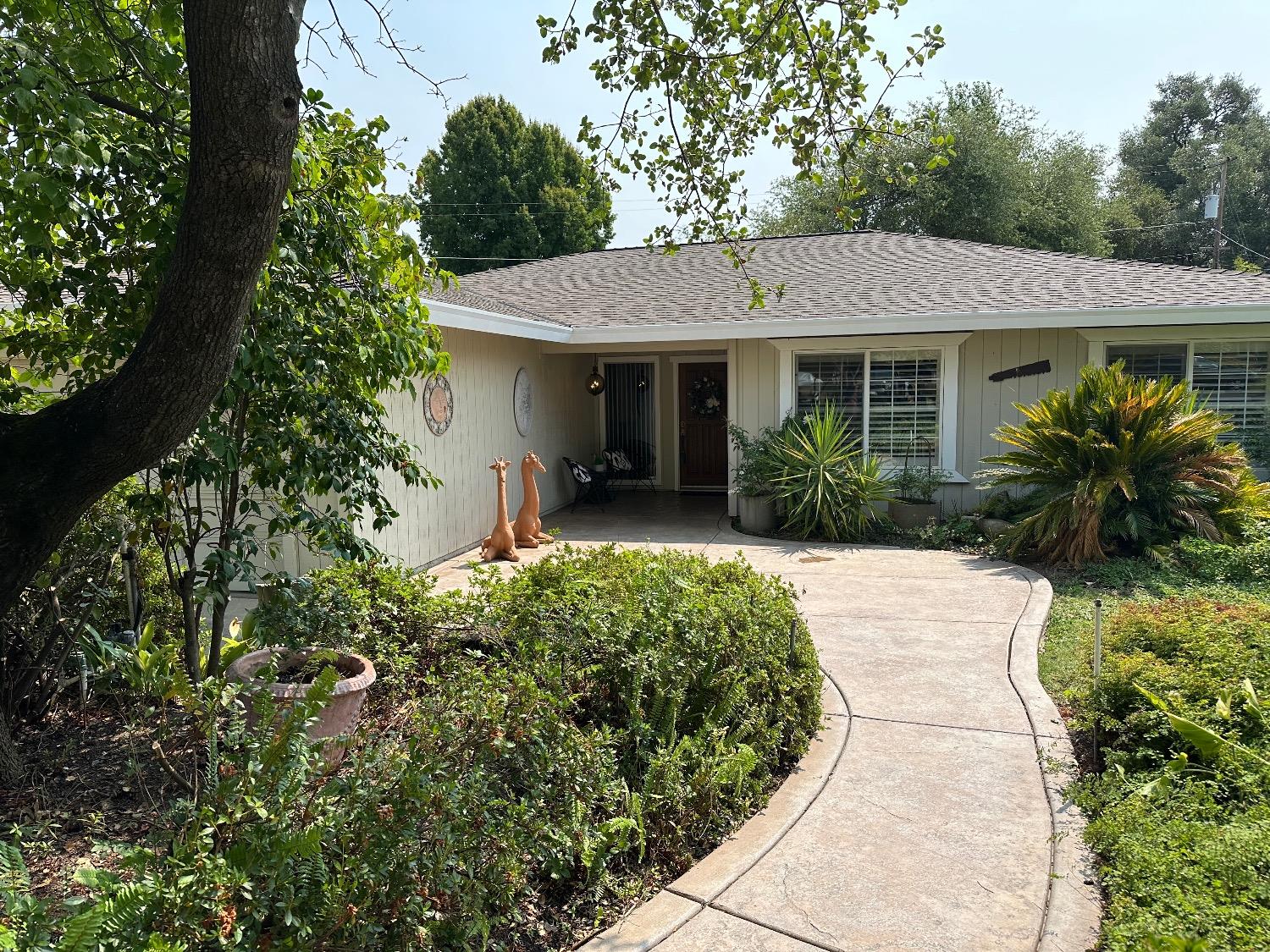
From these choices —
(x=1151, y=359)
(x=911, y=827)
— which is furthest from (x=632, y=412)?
(x=911, y=827)

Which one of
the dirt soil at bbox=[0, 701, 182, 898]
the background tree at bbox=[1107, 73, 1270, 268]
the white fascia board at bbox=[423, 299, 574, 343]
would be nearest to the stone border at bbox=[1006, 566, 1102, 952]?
the dirt soil at bbox=[0, 701, 182, 898]

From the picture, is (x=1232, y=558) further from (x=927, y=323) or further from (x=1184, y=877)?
(x=1184, y=877)

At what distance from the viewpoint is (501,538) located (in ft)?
30.0

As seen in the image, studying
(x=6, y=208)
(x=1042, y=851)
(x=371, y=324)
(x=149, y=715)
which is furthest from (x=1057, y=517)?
(x=6, y=208)

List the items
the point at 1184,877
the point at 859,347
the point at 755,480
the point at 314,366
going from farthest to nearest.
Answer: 1. the point at 859,347
2. the point at 755,480
3. the point at 314,366
4. the point at 1184,877

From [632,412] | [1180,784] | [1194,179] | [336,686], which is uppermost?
[1194,179]

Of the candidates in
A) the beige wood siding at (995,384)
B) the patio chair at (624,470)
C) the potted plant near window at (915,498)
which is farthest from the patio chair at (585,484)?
the beige wood siding at (995,384)

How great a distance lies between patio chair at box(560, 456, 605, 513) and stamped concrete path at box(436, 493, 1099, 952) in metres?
6.53

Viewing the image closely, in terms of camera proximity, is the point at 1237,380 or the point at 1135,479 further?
the point at 1237,380

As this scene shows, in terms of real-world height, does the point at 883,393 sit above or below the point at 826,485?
above

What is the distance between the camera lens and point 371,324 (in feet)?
12.7

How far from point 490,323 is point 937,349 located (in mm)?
5649

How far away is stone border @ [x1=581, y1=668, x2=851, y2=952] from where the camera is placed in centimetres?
273

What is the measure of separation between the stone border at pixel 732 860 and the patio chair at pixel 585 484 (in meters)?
8.37
